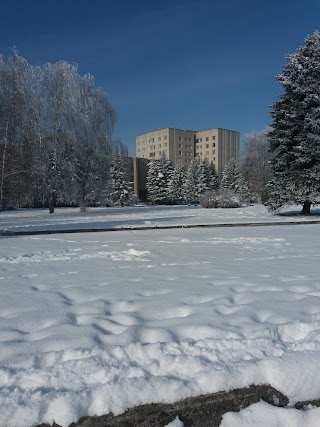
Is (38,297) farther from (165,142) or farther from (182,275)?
(165,142)

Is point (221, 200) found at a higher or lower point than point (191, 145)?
lower

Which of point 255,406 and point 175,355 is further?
point 175,355

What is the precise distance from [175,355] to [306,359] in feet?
3.06

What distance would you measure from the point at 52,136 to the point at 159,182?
32.0 meters

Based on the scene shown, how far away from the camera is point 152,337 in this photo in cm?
283

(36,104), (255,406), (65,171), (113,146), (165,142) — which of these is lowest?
(255,406)

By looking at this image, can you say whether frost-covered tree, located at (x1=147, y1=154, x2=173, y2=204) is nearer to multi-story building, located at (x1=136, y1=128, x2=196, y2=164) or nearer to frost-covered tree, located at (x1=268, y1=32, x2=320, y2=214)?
frost-covered tree, located at (x1=268, y1=32, x2=320, y2=214)

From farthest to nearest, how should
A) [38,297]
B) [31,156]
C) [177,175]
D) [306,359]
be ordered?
[177,175] → [31,156] → [38,297] → [306,359]

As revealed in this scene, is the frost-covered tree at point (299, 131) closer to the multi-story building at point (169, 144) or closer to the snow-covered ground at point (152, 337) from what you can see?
the snow-covered ground at point (152, 337)

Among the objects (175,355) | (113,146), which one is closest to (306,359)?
(175,355)

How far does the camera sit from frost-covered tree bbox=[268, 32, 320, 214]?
19.4m

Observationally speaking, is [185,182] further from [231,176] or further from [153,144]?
[153,144]

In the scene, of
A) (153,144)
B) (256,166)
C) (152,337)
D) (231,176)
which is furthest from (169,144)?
(152,337)

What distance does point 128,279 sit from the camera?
16.0ft
